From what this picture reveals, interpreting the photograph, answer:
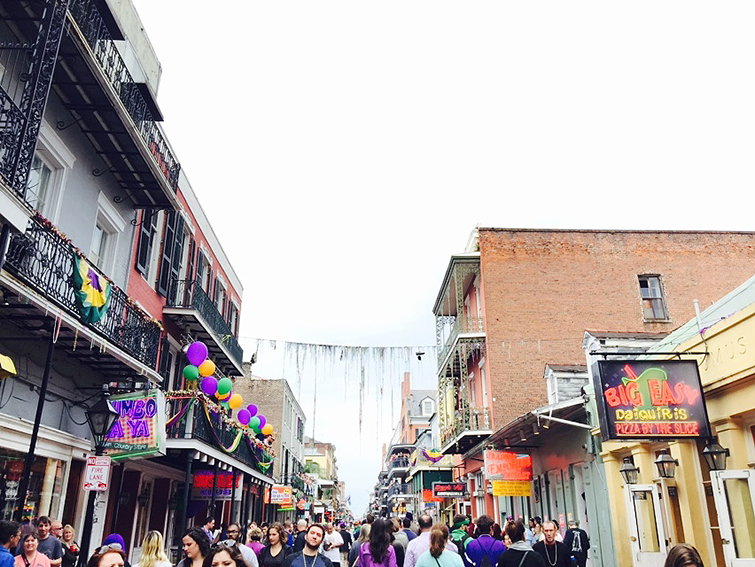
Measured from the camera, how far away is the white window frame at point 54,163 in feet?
30.9

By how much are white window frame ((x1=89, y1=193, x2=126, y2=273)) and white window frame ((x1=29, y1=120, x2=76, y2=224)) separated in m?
1.58

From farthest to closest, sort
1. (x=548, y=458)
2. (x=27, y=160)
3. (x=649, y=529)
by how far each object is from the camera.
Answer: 1. (x=548, y=458)
2. (x=649, y=529)
3. (x=27, y=160)

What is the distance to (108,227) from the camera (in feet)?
40.9

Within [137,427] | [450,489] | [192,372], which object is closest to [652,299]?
[450,489]

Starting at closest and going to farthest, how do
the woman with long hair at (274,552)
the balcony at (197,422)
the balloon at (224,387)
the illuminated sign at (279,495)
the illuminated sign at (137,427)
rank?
the woman with long hair at (274,552) → the illuminated sign at (137,427) → the balcony at (197,422) → the balloon at (224,387) → the illuminated sign at (279,495)

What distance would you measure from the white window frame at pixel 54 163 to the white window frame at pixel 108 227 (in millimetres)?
1583

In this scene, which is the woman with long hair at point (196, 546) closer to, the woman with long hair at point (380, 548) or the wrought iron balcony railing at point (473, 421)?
the woman with long hair at point (380, 548)

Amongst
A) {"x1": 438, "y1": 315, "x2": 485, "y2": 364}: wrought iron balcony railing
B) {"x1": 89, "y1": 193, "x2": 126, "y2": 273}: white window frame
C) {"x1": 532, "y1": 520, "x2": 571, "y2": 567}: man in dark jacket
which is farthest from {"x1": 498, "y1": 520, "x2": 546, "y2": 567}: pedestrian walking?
{"x1": 438, "y1": 315, "x2": 485, "y2": 364}: wrought iron balcony railing

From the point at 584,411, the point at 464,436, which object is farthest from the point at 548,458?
the point at 464,436

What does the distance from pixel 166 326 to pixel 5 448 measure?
24.5 ft

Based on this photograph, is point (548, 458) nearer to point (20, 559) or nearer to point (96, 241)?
point (96, 241)

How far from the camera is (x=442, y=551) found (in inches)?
247

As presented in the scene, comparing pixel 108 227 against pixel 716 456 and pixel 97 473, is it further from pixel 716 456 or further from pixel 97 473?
pixel 716 456

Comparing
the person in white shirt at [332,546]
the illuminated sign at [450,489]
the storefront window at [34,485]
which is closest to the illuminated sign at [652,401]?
the person in white shirt at [332,546]
